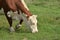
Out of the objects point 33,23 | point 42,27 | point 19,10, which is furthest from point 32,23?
point 42,27

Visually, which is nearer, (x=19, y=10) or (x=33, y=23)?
(x=33, y=23)

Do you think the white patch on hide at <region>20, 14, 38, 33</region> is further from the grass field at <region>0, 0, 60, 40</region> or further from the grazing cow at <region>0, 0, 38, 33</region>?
the grass field at <region>0, 0, 60, 40</region>

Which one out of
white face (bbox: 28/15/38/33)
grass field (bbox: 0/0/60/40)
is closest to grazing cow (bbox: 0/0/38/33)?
white face (bbox: 28/15/38/33)

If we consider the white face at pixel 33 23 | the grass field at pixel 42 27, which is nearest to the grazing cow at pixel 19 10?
the white face at pixel 33 23

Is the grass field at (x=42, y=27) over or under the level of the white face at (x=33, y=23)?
under

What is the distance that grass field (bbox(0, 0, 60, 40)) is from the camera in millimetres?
9874

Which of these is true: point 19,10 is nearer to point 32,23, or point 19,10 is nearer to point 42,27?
point 32,23

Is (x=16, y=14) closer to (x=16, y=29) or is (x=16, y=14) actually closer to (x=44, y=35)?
(x=16, y=29)

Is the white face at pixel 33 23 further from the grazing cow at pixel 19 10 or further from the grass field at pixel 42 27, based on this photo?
the grass field at pixel 42 27

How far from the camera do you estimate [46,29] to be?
1083 centimetres

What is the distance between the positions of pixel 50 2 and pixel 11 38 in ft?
24.6

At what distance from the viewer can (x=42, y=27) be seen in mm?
11094

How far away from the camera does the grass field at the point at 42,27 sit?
9.87 metres

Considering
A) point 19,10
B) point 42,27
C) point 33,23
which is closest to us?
point 33,23
